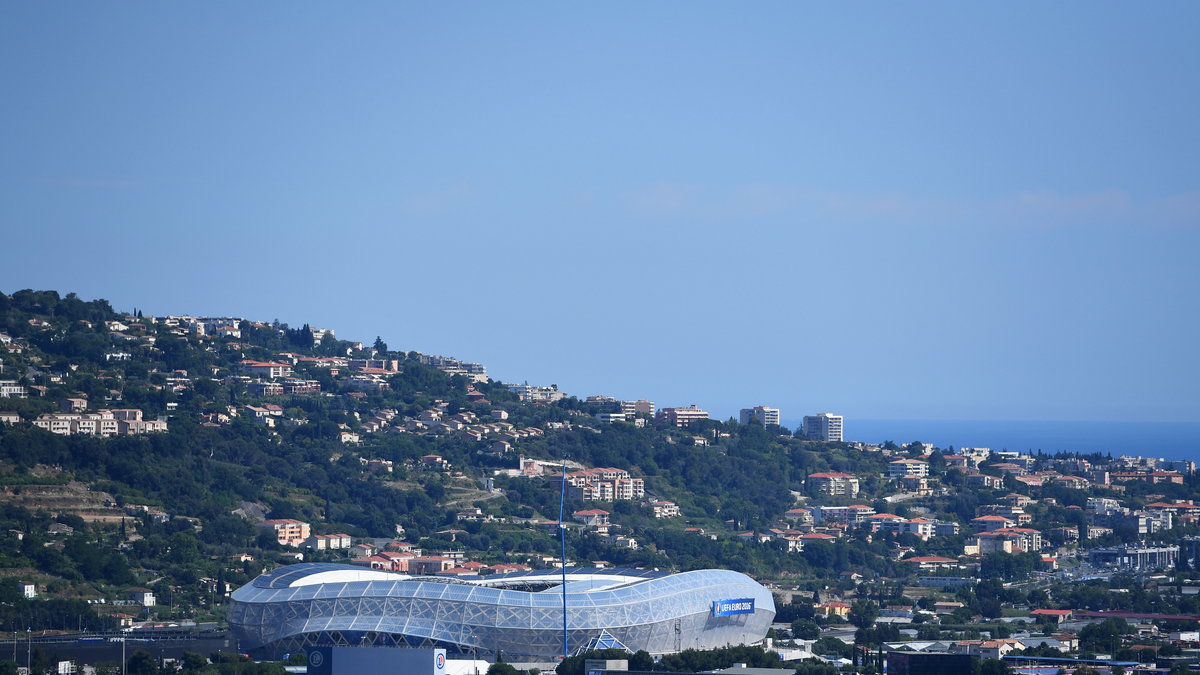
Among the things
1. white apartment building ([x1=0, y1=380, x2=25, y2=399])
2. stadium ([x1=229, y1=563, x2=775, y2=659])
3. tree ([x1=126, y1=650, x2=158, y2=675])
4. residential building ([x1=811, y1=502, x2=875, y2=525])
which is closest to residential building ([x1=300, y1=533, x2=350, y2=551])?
white apartment building ([x1=0, y1=380, x2=25, y2=399])

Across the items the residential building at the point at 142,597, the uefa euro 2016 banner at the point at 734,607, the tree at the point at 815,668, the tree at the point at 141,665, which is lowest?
the tree at the point at 815,668

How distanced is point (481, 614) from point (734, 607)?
1328 centimetres

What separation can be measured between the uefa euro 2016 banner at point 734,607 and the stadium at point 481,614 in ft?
0.16

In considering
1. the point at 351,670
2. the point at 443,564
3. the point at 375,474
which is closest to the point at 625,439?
the point at 375,474

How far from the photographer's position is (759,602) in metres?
99.1

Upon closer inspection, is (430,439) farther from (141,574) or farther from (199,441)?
→ (141,574)

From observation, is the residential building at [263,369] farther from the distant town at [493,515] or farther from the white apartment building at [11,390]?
the white apartment building at [11,390]

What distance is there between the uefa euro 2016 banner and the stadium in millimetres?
49

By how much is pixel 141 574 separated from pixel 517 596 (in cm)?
3811

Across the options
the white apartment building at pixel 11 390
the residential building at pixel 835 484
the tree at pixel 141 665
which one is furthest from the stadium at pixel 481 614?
the residential building at pixel 835 484

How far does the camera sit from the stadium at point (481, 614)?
89188mm

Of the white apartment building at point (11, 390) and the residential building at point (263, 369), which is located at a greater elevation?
the residential building at point (263, 369)

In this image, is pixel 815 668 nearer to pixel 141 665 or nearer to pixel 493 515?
pixel 141 665

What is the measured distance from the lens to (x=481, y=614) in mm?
90000
